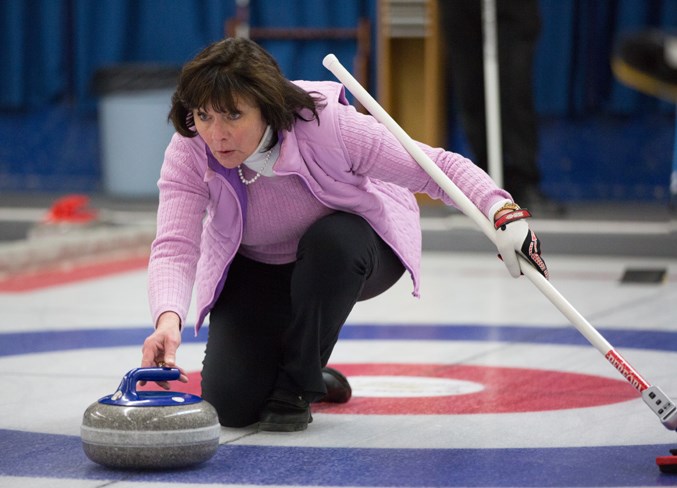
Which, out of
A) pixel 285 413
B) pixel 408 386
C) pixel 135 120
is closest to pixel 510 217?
pixel 285 413

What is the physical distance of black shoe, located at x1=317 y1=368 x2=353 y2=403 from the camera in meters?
2.42

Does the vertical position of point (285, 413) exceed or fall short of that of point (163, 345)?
it falls short

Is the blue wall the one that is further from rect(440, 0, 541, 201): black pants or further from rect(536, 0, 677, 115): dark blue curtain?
rect(440, 0, 541, 201): black pants

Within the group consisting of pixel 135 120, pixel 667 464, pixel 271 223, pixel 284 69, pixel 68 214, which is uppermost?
pixel 271 223

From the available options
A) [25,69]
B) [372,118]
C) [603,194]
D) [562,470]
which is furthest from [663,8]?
[562,470]

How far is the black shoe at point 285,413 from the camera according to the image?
2205 millimetres

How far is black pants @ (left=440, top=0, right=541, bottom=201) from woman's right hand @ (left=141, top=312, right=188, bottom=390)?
11.1 feet

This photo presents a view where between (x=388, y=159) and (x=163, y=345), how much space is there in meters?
0.51

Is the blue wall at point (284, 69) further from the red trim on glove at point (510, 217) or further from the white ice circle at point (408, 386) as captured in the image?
the red trim on glove at point (510, 217)

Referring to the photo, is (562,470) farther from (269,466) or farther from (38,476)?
(38,476)

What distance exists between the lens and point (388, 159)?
2174 millimetres

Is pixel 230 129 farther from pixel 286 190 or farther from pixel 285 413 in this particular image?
pixel 285 413

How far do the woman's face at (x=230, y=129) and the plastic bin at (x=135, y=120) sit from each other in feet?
15.0

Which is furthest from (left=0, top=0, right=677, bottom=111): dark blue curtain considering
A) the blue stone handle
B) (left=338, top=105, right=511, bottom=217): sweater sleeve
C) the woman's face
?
the blue stone handle
